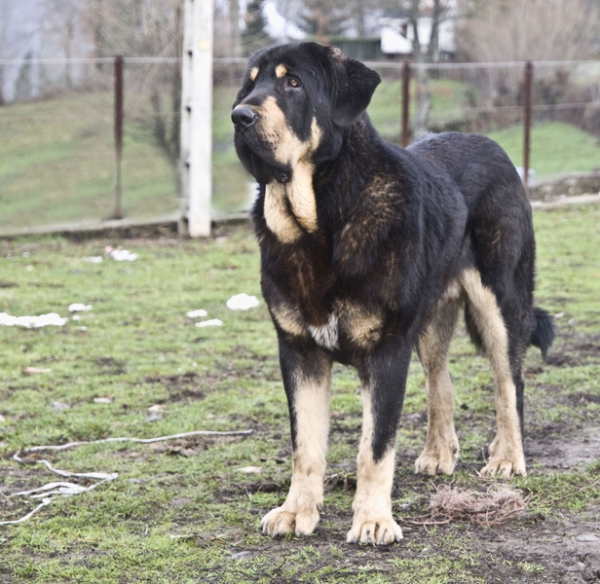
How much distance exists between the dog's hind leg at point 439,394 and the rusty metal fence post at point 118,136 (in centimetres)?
875

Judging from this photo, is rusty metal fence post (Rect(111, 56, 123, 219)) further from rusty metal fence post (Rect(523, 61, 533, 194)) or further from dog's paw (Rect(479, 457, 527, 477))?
dog's paw (Rect(479, 457, 527, 477))

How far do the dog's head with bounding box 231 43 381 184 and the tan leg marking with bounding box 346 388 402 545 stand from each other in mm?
1046

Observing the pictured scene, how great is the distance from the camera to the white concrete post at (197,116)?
1248 centimetres

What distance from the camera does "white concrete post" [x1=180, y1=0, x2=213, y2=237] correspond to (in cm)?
1248

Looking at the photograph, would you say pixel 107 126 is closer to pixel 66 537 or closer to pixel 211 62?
pixel 211 62

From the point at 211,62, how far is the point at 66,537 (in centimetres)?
954

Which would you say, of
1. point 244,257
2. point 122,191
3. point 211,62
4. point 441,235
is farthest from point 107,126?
point 441,235

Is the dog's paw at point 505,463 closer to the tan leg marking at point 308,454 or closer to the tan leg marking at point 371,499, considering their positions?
the tan leg marking at point 371,499

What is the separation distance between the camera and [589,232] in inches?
521

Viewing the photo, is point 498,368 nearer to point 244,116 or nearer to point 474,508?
point 474,508

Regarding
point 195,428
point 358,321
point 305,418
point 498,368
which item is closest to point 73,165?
point 195,428

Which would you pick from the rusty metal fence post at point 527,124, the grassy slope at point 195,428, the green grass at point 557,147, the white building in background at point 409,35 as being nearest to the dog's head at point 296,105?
the grassy slope at point 195,428

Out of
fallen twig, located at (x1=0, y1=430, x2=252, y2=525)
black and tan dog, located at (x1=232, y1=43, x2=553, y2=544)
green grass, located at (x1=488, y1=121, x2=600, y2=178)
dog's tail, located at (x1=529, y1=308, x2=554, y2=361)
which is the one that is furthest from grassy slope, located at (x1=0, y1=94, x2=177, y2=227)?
black and tan dog, located at (x1=232, y1=43, x2=553, y2=544)

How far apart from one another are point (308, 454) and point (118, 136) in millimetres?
9733
